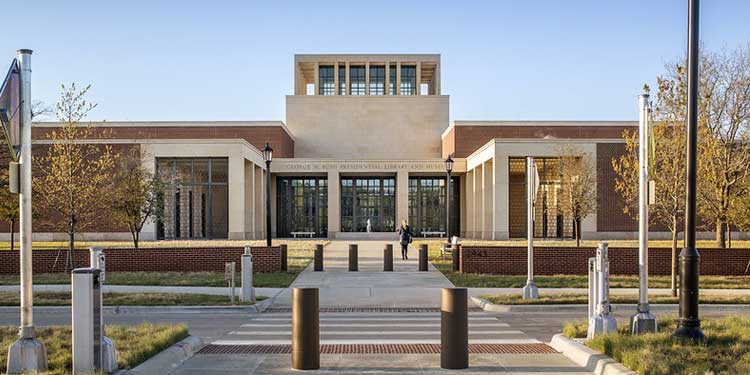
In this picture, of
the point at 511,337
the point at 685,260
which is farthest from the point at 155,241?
the point at 685,260

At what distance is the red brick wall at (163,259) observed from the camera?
23.8m

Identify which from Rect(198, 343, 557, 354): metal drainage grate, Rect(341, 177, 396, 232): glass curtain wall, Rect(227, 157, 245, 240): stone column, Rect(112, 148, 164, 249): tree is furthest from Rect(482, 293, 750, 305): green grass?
Rect(341, 177, 396, 232): glass curtain wall

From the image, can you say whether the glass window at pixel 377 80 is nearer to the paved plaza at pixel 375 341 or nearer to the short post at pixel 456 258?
the short post at pixel 456 258

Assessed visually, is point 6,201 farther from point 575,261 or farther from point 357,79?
point 357,79

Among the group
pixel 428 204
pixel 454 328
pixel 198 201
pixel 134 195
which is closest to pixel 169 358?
pixel 454 328

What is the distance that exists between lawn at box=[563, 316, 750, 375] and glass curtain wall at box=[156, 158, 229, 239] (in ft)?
127

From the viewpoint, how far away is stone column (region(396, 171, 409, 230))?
53.7 m

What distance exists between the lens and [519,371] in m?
8.66

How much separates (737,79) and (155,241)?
33642 millimetres

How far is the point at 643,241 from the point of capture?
1088 cm

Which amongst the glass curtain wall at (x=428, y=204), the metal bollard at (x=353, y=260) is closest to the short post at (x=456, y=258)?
the metal bollard at (x=353, y=260)

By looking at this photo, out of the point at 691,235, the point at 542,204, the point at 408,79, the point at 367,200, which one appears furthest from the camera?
the point at 408,79

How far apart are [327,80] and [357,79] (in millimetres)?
2907

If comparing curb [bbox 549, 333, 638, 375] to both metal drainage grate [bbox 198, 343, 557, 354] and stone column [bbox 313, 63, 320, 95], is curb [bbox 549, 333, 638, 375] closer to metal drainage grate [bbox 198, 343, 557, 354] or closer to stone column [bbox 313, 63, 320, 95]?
metal drainage grate [bbox 198, 343, 557, 354]
